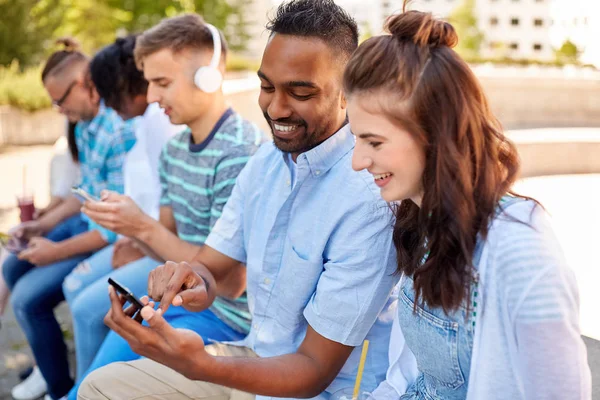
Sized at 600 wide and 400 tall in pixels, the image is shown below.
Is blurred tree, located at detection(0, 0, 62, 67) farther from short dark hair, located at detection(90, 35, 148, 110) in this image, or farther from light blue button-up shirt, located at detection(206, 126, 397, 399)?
light blue button-up shirt, located at detection(206, 126, 397, 399)

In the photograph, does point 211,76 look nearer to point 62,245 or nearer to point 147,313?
point 62,245

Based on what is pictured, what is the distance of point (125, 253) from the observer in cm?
319

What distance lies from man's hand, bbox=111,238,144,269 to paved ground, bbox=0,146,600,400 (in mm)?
1053

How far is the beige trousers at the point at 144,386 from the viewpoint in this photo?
2.14m

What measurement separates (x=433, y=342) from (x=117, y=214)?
154cm

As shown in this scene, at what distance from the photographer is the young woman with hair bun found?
1.33 m

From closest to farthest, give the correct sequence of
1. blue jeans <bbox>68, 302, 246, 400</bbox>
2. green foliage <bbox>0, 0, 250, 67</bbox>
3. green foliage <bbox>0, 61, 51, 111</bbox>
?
blue jeans <bbox>68, 302, 246, 400</bbox>
green foliage <bbox>0, 61, 51, 111</bbox>
green foliage <bbox>0, 0, 250, 67</bbox>

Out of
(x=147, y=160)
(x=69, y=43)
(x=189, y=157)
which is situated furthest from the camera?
(x=69, y=43)

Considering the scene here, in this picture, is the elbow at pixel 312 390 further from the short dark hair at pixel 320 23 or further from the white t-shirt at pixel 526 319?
the short dark hair at pixel 320 23

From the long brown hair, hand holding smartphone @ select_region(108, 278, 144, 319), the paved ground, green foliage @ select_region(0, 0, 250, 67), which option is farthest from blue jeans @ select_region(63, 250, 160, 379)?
green foliage @ select_region(0, 0, 250, 67)

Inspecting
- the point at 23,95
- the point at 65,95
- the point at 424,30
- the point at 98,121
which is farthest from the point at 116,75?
the point at 23,95

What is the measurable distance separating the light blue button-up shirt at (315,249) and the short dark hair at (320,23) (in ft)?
0.91

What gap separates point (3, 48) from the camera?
59.1ft

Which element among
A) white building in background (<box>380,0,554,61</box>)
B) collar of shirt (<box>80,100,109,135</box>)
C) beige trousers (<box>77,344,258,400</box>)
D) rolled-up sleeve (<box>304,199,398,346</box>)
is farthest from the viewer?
white building in background (<box>380,0,554,61</box>)
